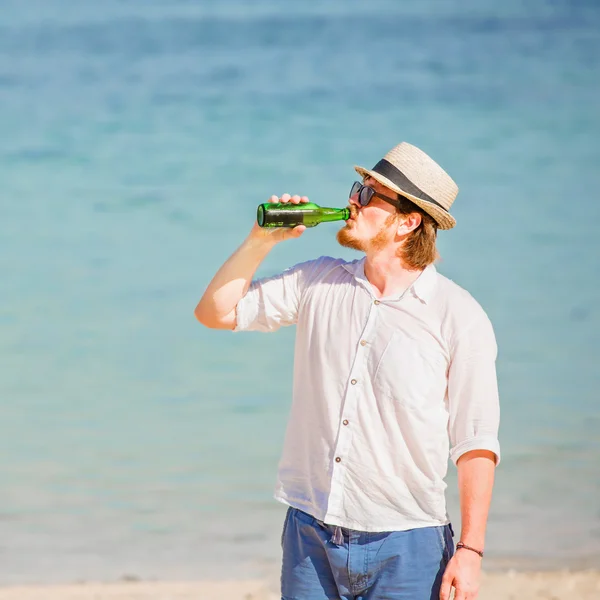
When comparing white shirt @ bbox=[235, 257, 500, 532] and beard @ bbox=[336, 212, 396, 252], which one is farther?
beard @ bbox=[336, 212, 396, 252]

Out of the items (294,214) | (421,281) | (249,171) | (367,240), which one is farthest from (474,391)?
(249,171)

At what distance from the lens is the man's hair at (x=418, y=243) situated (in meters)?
2.03

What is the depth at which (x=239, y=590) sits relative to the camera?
3.66m

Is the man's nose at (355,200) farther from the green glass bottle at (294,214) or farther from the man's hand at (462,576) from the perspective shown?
the man's hand at (462,576)

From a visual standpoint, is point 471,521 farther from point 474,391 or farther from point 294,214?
point 294,214

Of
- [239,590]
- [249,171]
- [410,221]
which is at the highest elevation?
[249,171]

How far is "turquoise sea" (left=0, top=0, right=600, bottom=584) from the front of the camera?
4.23 meters

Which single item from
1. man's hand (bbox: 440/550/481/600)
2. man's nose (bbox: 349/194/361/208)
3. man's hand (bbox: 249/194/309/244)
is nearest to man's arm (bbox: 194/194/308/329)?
man's hand (bbox: 249/194/309/244)

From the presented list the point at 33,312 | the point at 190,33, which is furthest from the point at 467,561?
the point at 190,33

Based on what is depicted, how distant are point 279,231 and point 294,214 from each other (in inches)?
1.8

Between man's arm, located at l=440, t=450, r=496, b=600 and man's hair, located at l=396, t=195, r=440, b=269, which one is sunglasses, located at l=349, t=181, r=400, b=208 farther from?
man's arm, located at l=440, t=450, r=496, b=600

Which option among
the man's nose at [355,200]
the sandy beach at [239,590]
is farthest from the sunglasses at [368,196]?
the sandy beach at [239,590]

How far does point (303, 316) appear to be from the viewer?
80.6 inches

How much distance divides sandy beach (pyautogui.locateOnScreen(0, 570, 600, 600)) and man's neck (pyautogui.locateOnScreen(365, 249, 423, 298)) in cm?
192
